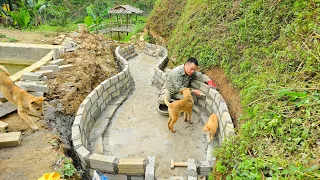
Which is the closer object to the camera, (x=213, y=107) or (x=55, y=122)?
(x=55, y=122)

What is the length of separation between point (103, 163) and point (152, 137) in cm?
144

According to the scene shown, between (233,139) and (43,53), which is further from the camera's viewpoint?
(43,53)

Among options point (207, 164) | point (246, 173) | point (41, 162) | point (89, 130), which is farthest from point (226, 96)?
point (41, 162)

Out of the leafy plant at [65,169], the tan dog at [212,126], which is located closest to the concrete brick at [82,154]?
the leafy plant at [65,169]

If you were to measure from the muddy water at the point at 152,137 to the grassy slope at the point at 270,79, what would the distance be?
4.45ft

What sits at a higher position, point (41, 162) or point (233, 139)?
point (233, 139)

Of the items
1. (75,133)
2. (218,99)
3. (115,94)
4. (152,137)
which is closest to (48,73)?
(115,94)

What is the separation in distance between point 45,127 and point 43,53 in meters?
5.67

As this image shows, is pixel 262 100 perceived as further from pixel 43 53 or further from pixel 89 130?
pixel 43 53

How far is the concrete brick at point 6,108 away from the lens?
4672 mm

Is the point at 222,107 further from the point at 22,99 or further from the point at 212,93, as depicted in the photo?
the point at 22,99

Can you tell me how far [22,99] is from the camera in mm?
4324

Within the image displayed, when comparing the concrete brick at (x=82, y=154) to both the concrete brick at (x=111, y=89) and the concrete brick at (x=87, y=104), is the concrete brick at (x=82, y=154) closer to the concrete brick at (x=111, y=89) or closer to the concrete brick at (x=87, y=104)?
the concrete brick at (x=87, y=104)

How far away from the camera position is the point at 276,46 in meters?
4.37
